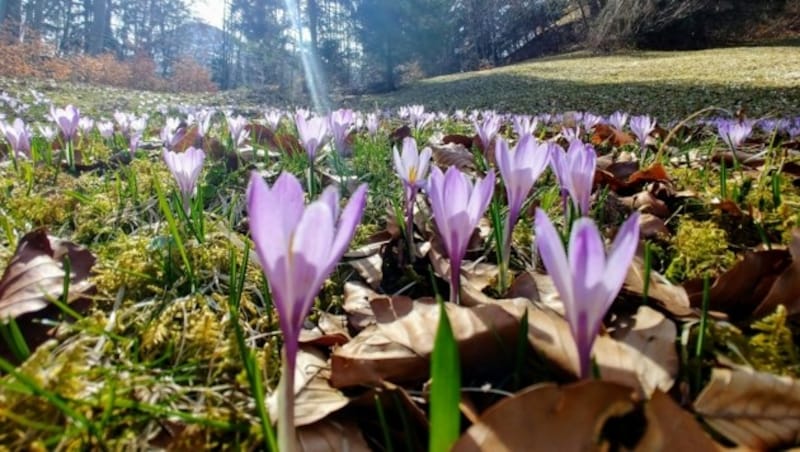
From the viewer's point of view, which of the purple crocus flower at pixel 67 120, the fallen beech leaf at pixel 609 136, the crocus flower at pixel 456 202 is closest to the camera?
the crocus flower at pixel 456 202

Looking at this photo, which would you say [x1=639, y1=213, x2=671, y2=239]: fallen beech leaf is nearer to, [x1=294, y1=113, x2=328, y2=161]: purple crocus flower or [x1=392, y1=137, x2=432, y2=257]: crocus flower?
[x1=392, y1=137, x2=432, y2=257]: crocus flower

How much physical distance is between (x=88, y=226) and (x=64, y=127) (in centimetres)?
131

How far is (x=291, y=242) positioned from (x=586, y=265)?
0.99ft

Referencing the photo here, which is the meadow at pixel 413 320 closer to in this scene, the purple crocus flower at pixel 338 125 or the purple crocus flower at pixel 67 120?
the purple crocus flower at pixel 338 125

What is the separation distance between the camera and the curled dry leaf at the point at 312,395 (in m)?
0.70

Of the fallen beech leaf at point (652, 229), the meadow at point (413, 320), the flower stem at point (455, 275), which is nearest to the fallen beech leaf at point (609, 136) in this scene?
the meadow at point (413, 320)

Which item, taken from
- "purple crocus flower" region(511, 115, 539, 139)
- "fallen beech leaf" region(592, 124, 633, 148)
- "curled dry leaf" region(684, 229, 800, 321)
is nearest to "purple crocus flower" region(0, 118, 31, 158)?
"purple crocus flower" region(511, 115, 539, 139)

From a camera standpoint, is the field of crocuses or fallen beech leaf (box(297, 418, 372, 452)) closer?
the field of crocuses

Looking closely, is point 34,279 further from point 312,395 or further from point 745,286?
point 745,286

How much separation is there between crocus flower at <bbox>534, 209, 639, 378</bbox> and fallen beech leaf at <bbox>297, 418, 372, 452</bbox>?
307 millimetres

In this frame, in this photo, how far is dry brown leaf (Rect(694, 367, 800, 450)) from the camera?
1.93 ft

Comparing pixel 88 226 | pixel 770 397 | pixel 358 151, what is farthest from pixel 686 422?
pixel 358 151

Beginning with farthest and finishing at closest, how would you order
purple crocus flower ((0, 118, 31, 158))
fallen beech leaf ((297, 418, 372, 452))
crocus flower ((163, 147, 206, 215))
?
purple crocus flower ((0, 118, 31, 158)), crocus flower ((163, 147, 206, 215)), fallen beech leaf ((297, 418, 372, 452))

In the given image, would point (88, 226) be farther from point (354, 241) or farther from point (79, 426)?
point (79, 426)
